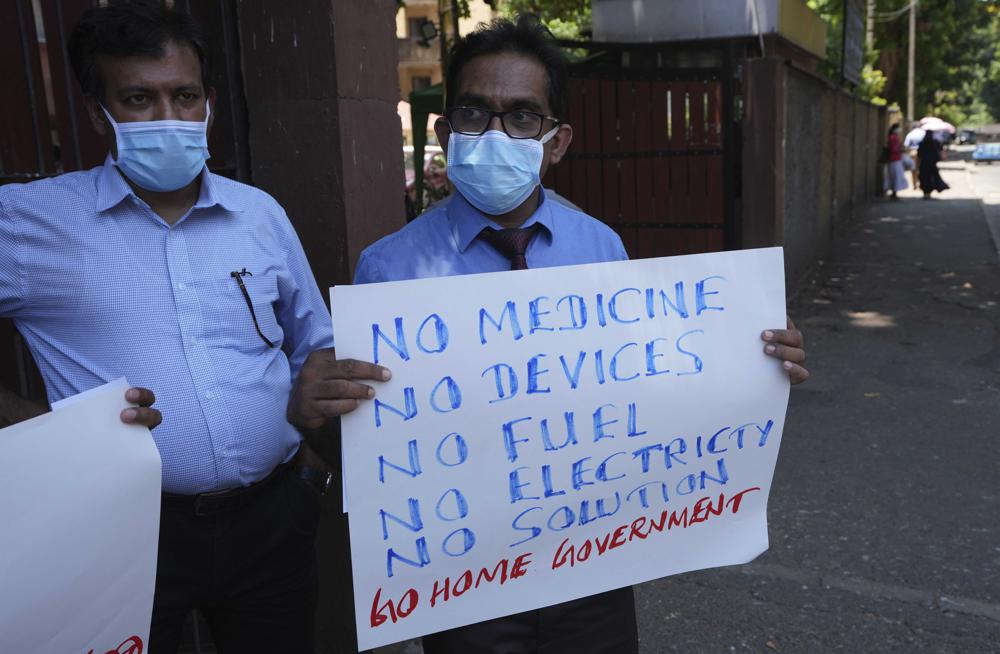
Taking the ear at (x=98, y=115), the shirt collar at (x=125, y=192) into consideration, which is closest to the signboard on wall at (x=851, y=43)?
the shirt collar at (x=125, y=192)

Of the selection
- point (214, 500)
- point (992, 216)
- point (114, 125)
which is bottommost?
point (992, 216)

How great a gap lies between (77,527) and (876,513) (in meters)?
3.70

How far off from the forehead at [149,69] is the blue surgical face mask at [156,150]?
0.08m

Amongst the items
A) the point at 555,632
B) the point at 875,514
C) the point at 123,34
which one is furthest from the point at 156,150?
the point at 875,514

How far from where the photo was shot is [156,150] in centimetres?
188

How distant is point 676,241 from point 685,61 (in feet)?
5.83

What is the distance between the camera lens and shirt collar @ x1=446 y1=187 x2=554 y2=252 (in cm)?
187

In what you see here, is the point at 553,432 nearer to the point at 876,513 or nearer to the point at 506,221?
the point at 506,221

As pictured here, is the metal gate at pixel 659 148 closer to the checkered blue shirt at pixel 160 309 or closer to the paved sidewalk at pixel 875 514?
the paved sidewalk at pixel 875 514

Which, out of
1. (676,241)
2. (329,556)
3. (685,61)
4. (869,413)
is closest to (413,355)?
(329,556)

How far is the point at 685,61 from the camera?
8.30 meters

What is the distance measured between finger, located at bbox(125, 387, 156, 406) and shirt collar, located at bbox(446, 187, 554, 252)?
2.17 feet

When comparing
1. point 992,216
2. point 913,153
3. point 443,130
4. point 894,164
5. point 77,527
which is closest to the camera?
point 77,527

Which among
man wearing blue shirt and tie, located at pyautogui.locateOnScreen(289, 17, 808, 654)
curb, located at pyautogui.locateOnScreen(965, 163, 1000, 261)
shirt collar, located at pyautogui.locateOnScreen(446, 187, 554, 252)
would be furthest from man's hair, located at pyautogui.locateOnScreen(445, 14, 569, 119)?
curb, located at pyautogui.locateOnScreen(965, 163, 1000, 261)
